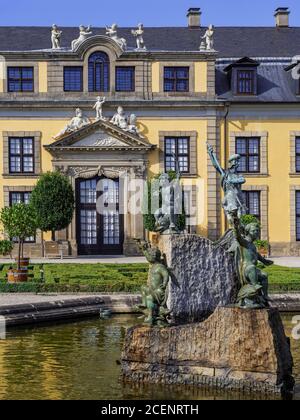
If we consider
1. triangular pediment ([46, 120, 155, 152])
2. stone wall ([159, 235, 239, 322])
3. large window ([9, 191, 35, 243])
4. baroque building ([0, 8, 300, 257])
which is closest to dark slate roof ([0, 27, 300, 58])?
baroque building ([0, 8, 300, 257])

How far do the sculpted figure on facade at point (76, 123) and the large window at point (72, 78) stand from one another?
3.89ft

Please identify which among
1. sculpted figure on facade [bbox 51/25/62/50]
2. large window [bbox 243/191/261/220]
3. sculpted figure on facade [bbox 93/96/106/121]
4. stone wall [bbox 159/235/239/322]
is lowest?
stone wall [bbox 159/235/239/322]

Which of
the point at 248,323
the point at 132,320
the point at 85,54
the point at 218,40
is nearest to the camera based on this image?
the point at 248,323

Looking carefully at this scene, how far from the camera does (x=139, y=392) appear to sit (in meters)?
10.9

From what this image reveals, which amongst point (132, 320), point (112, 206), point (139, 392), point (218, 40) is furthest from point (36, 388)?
point (218, 40)

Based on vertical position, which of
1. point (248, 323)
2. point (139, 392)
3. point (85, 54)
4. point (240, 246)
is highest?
point (85, 54)

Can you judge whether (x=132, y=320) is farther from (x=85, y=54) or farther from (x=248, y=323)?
(x=85, y=54)

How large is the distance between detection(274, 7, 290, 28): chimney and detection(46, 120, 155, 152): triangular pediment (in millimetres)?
10891

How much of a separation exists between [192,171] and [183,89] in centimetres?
389

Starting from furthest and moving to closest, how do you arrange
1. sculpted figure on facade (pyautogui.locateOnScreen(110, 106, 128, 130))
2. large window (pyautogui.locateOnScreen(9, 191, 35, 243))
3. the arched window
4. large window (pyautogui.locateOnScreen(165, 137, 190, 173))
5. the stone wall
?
Answer: large window (pyautogui.locateOnScreen(165, 137, 190, 173)) → large window (pyautogui.locateOnScreen(9, 191, 35, 243)) → the arched window → sculpted figure on facade (pyautogui.locateOnScreen(110, 106, 128, 130)) → the stone wall

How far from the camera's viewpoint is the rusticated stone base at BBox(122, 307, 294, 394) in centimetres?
1061

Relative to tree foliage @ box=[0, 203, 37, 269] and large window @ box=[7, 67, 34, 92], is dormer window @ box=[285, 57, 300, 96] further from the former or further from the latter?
tree foliage @ box=[0, 203, 37, 269]

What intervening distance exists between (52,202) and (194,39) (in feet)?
39.2

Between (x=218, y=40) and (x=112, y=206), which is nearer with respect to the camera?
(x=112, y=206)
